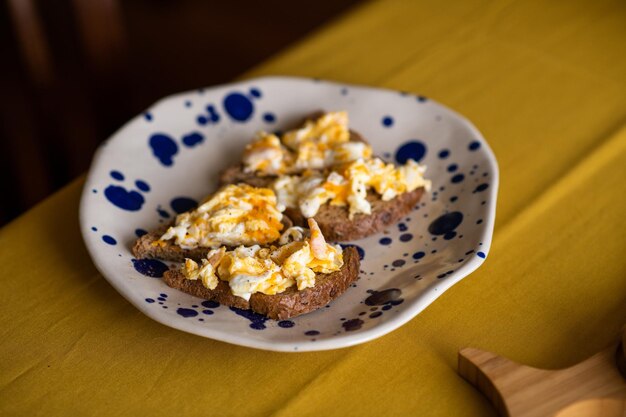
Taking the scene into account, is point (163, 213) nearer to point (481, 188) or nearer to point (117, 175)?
point (117, 175)

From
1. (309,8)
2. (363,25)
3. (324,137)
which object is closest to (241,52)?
(309,8)

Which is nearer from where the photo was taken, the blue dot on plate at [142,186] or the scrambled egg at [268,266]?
the scrambled egg at [268,266]

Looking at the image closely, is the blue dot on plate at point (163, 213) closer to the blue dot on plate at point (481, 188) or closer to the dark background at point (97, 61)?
the blue dot on plate at point (481, 188)

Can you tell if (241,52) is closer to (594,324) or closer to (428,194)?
(428,194)

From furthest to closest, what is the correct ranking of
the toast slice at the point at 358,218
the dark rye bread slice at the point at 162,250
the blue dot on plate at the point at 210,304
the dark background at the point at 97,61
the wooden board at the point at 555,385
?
the dark background at the point at 97,61 < the toast slice at the point at 358,218 < the dark rye bread slice at the point at 162,250 < the blue dot on plate at the point at 210,304 < the wooden board at the point at 555,385

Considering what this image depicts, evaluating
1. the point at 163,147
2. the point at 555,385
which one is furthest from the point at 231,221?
the point at 555,385

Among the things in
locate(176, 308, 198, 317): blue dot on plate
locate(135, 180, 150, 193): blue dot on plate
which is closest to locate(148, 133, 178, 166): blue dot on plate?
locate(135, 180, 150, 193): blue dot on plate

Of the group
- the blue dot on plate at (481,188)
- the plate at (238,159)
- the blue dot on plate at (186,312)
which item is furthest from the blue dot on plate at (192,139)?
the blue dot on plate at (481,188)
